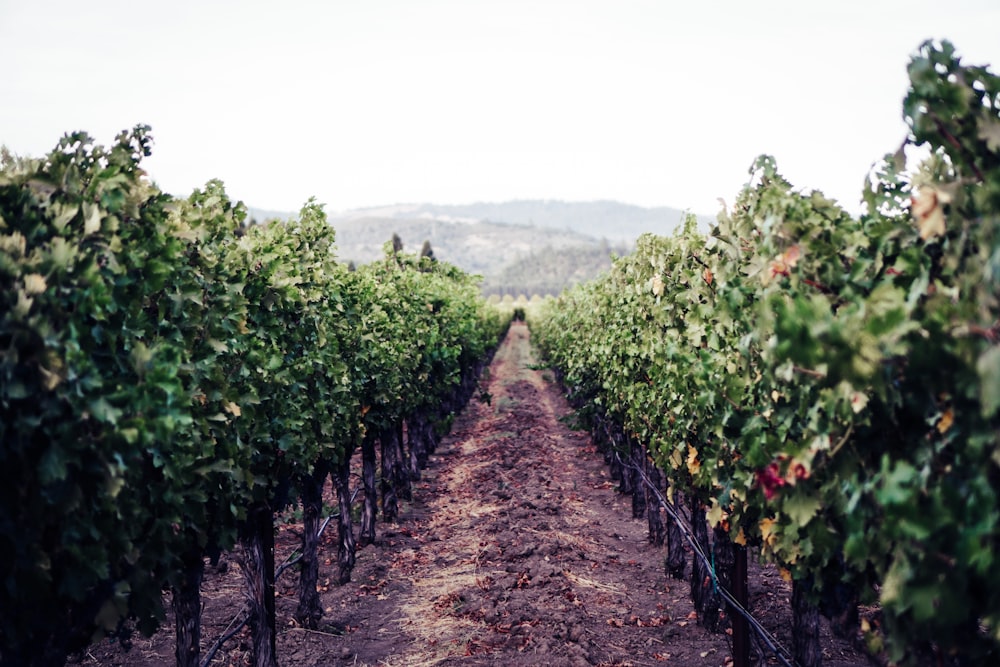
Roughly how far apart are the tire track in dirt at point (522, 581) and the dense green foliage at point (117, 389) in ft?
9.87

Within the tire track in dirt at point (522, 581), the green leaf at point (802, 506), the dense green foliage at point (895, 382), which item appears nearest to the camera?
the dense green foliage at point (895, 382)

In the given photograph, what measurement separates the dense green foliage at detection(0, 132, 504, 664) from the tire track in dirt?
3.01 metres

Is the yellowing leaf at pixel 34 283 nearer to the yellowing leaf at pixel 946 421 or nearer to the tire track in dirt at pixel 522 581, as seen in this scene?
the yellowing leaf at pixel 946 421

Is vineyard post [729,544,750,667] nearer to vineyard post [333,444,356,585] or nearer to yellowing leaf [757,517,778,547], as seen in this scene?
yellowing leaf [757,517,778,547]

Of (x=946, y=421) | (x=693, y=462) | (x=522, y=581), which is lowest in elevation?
(x=522, y=581)

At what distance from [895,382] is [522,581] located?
7.52 meters

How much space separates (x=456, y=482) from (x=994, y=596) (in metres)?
15.0

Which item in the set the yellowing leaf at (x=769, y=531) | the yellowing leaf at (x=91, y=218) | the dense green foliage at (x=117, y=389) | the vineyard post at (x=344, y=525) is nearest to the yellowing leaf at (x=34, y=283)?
the dense green foliage at (x=117, y=389)

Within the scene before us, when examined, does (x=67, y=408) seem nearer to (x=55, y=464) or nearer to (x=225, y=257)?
(x=55, y=464)

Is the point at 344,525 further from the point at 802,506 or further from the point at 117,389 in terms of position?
the point at 802,506

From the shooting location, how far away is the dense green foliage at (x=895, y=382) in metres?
3.01

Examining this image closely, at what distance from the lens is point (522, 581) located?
33.7 feet

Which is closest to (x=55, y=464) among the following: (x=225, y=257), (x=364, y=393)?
(x=225, y=257)

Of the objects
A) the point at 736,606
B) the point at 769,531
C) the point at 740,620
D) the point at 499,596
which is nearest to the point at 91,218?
the point at 769,531
